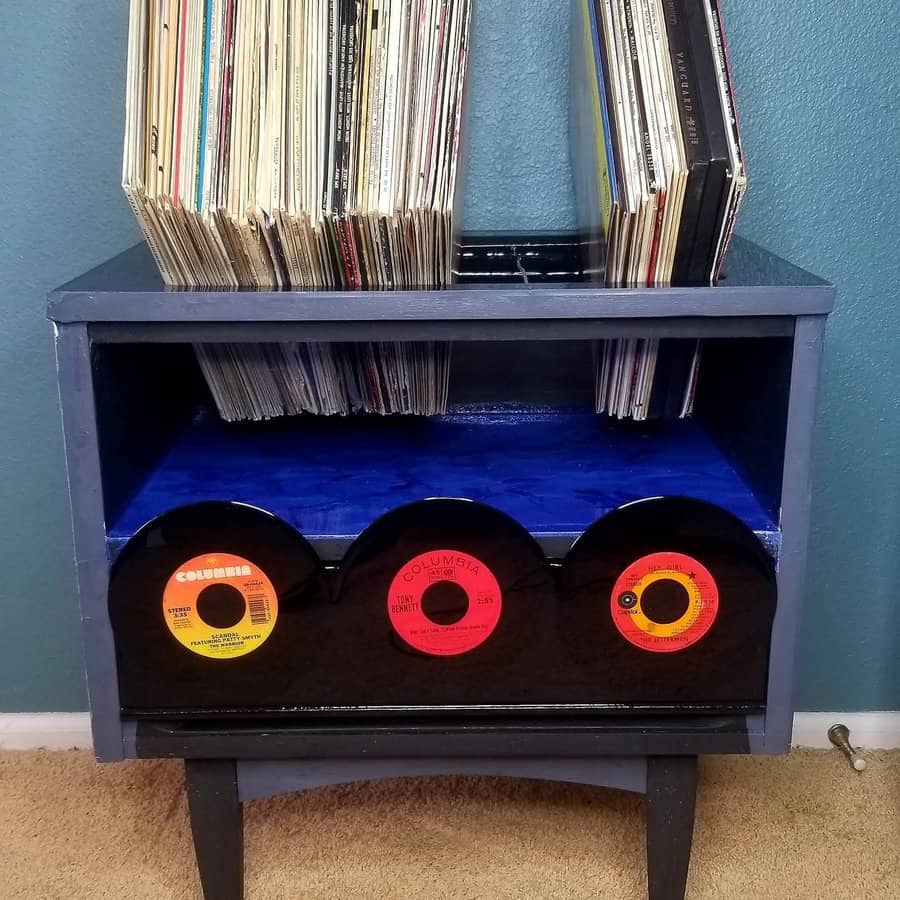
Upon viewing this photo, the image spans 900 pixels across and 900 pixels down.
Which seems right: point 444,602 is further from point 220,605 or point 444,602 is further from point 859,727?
point 859,727

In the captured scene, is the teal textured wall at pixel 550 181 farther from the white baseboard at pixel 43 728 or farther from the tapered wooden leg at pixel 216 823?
the tapered wooden leg at pixel 216 823

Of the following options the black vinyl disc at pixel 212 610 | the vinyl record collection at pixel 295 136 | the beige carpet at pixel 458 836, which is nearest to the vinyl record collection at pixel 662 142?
the vinyl record collection at pixel 295 136

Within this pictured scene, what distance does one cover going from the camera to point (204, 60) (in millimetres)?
855

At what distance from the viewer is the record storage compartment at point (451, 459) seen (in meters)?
0.81

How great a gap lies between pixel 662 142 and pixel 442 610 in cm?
44

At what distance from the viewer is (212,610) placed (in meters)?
0.89

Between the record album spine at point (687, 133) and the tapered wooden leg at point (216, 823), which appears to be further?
the tapered wooden leg at point (216, 823)

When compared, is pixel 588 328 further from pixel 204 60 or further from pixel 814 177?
pixel 814 177

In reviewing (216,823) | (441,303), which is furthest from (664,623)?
(216,823)

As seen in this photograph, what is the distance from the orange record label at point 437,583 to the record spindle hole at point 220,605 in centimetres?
13

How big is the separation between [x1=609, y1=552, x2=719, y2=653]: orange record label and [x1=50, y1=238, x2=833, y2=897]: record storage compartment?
0.06 metres

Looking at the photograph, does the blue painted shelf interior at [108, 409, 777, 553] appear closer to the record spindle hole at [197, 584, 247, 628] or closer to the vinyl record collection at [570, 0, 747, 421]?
the record spindle hole at [197, 584, 247, 628]

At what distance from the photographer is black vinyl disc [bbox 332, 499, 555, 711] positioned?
0.87 m

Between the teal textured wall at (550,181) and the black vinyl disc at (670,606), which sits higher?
the teal textured wall at (550,181)
